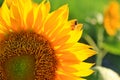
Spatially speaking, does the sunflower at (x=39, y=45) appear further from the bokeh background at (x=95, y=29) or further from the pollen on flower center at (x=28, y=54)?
the bokeh background at (x=95, y=29)

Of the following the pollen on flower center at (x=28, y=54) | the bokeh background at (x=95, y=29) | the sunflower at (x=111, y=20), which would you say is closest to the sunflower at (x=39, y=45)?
the pollen on flower center at (x=28, y=54)

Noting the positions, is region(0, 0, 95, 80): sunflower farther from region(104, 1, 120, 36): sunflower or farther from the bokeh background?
region(104, 1, 120, 36): sunflower

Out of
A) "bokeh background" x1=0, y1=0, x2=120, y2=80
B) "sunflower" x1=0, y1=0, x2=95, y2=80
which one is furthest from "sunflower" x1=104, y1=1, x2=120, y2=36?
"sunflower" x1=0, y1=0, x2=95, y2=80

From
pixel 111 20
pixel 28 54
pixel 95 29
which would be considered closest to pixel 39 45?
pixel 28 54

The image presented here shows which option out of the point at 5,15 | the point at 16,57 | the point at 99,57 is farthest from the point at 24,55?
the point at 99,57

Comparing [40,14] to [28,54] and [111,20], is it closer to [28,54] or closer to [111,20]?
[28,54]

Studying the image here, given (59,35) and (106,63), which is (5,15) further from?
(106,63)

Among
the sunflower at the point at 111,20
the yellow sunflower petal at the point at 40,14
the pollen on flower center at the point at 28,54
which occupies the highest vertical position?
the sunflower at the point at 111,20
